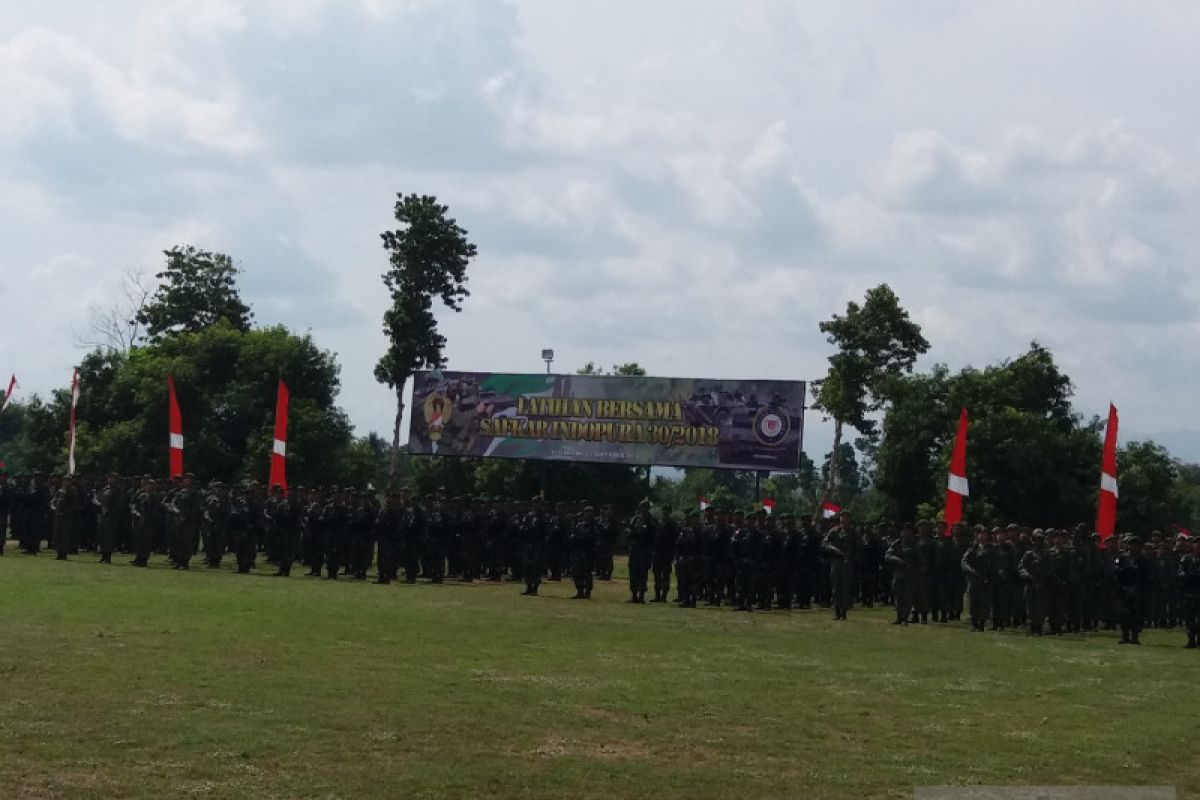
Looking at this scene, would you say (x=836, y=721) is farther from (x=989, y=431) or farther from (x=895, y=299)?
(x=895, y=299)

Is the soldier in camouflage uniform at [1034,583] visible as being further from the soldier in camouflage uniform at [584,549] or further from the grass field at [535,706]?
the soldier in camouflage uniform at [584,549]

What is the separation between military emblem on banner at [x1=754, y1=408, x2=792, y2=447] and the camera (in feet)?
139

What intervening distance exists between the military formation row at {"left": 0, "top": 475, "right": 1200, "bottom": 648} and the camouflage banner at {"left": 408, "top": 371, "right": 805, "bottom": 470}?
8349mm

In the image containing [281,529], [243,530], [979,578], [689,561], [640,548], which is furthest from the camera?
[243,530]

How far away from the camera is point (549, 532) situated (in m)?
29.3

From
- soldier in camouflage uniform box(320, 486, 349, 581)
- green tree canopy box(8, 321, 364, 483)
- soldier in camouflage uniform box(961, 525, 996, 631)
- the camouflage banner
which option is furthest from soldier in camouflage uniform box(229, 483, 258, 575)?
green tree canopy box(8, 321, 364, 483)

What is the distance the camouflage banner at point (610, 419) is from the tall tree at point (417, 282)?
663 cm

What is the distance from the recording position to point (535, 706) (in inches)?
521

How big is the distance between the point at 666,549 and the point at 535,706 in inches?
609

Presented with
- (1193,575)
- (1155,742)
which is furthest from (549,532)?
(1155,742)

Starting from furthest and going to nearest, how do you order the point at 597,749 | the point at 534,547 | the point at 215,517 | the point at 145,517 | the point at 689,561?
the point at 215,517 → the point at 145,517 → the point at 534,547 → the point at 689,561 → the point at 597,749

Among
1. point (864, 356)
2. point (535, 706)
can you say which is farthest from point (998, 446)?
point (535, 706)

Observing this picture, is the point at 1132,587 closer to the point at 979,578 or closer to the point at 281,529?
the point at 979,578

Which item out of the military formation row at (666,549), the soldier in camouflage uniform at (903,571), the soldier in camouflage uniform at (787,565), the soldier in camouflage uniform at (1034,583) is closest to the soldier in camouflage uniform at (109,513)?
the military formation row at (666,549)
